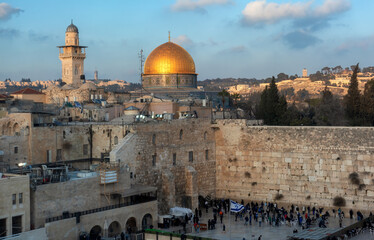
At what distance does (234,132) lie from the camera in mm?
32656

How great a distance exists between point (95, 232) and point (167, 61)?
22103 mm

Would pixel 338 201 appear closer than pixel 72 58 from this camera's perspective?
Yes

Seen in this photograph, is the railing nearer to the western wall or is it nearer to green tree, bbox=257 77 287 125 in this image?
the western wall

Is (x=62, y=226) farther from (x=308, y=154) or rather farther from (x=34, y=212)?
(x=308, y=154)

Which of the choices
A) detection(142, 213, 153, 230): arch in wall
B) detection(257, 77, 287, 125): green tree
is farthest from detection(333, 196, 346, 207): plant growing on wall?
detection(257, 77, 287, 125): green tree

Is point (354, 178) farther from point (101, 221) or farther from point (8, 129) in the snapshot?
point (8, 129)

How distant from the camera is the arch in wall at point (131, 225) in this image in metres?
25.3

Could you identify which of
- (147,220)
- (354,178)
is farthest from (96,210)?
(354,178)

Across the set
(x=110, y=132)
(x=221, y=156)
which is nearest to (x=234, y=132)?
(x=221, y=156)

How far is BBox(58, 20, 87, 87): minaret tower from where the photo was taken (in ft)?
166

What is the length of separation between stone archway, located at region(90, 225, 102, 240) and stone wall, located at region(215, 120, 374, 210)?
10.7 m

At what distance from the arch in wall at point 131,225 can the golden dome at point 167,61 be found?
20009mm

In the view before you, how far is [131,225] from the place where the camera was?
25828 mm

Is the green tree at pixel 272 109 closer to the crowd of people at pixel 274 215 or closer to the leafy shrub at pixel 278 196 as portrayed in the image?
the leafy shrub at pixel 278 196
